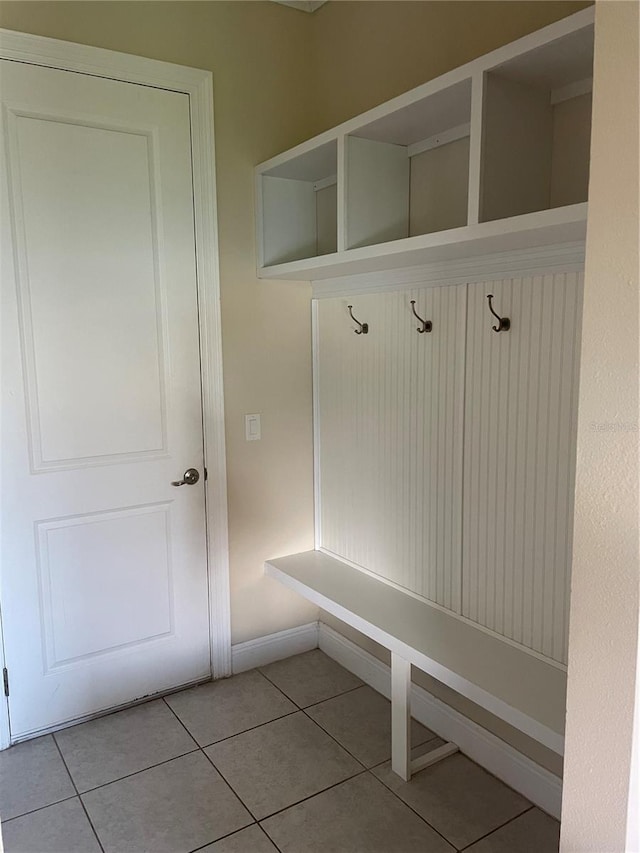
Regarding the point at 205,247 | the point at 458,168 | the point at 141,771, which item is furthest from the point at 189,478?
the point at 458,168

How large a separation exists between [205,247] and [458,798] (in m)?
2.15

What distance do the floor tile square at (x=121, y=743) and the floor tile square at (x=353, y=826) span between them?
52cm

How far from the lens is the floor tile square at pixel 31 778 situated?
2.06 m

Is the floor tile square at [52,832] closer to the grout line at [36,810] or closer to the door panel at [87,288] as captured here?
the grout line at [36,810]

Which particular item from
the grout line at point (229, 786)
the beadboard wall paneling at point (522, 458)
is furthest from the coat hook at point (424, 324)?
the grout line at point (229, 786)

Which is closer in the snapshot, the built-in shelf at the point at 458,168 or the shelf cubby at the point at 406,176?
the built-in shelf at the point at 458,168

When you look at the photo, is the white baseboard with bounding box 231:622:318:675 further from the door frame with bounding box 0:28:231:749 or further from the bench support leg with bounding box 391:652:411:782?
the bench support leg with bounding box 391:652:411:782

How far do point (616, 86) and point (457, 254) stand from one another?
3.76ft

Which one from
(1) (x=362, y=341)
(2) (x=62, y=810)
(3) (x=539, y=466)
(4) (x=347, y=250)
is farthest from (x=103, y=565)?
(3) (x=539, y=466)

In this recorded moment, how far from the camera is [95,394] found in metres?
2.37

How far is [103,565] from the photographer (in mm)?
2461

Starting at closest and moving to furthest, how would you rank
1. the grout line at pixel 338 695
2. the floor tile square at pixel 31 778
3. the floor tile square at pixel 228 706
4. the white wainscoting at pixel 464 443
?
1. the white wainscoting at pixel 464 443
2. the floor tile square at pixel 31 778
3. the floor tile square at pixel 228 706
4. the grout line at pixel 338 695

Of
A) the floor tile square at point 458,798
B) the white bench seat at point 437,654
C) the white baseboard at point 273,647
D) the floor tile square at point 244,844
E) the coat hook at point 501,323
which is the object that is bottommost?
the floor tile square at point 244,844

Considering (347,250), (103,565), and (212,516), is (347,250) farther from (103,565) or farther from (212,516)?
(103,565)
